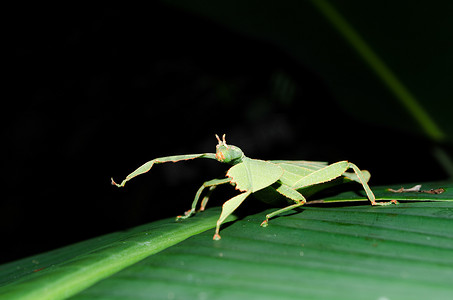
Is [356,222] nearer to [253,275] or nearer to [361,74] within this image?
[253,275]

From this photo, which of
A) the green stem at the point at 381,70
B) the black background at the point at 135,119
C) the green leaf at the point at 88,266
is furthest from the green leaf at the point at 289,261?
the black background at the point at 135,119

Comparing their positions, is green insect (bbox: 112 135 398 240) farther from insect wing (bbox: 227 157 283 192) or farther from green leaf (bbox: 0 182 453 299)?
green leaf (bbox: 0 182 453 299)

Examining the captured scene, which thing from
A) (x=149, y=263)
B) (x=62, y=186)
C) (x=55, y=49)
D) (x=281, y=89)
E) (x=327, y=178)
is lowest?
(x=149, y=263)

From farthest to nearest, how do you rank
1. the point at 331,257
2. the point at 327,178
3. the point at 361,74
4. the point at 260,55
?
the point at 260,55 < the point at 361,74 < the point at 327,178 < the point at 331,257

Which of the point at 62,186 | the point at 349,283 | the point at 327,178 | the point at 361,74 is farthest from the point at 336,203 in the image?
the point at 62,186

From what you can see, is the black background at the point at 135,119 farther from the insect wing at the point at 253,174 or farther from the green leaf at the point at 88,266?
the green leaf at the point at 88,266

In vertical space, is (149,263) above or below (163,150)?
below

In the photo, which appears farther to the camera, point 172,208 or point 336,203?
point 172,208

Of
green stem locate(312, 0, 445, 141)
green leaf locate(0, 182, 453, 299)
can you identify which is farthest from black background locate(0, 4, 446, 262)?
green leaf locate(0, 182, 453, 299)
